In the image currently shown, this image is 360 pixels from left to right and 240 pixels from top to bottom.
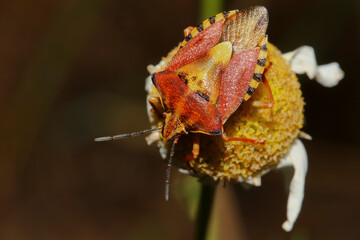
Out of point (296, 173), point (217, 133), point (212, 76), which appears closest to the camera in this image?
point (217, 133)

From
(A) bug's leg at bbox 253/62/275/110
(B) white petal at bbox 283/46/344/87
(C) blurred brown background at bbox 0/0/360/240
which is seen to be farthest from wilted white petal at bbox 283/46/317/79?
(C) blurred brown background at bbox 0/0/360/240

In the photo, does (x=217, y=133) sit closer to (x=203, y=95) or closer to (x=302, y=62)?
(x=203, y=95)

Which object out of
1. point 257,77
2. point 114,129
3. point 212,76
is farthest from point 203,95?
point 114,129

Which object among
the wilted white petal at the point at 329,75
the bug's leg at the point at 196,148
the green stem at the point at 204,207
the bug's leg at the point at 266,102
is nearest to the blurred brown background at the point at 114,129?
the wilted white petal at the point at 329,75

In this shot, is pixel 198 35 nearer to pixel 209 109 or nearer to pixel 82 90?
pixel 209 109

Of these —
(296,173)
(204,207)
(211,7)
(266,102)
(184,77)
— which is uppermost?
(211,7)

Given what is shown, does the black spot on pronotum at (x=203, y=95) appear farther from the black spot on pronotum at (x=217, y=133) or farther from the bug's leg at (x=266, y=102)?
the bug's leg at (x=266, y=102)

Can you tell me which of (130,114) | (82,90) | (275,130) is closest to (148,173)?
(130,114)
